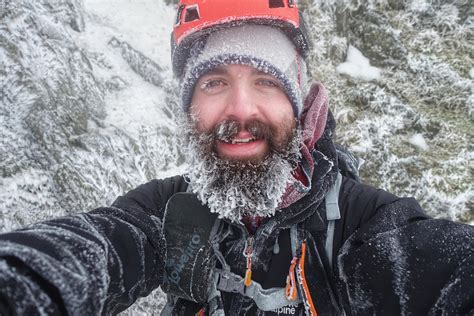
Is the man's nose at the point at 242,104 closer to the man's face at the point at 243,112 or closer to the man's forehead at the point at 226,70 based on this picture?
the man's face at the point at 243,112

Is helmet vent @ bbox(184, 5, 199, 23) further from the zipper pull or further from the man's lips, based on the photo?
the zipper pull

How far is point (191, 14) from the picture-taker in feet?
7.58

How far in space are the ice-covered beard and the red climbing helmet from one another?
687 millimetres

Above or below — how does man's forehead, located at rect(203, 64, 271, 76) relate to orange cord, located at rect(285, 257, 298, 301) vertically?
above

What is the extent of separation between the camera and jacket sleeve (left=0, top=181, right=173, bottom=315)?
1188 mm

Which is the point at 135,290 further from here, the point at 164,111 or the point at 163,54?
the point at 163,54

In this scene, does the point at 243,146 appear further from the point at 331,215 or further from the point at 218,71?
the point at 331,215

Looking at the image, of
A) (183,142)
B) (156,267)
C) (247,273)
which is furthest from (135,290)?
(183,142)

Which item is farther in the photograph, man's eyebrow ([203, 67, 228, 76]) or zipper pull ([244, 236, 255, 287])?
man's eyebrow ([203, 67, 228, 76])

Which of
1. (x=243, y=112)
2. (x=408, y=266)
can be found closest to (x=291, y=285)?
(x=408, y=266)

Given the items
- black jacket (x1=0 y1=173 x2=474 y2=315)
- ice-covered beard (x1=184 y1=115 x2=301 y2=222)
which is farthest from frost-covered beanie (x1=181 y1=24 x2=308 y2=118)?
black jacket (x1=0 y1=173 x2=474 y2=315)

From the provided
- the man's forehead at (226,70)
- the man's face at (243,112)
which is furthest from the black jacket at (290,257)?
the man's forehead at (226,70)

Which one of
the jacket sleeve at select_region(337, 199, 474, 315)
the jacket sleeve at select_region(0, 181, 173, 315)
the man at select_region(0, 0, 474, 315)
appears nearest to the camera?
the jacket sleeve at select_region(0, 181, 173, 315)

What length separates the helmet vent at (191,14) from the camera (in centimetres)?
228
